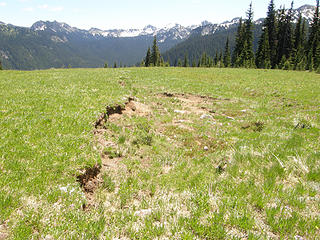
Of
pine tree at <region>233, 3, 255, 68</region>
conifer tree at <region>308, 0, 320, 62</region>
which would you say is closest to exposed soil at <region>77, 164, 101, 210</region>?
pine tree at <region>233, 3, 255, 68</region>

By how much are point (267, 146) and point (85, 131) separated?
8302 mm

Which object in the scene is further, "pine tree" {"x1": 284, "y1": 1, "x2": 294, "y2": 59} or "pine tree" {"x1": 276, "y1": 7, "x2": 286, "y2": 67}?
"pine tree" {"x1": 276, "y1": 7, "x2": 286, "y2": 67}

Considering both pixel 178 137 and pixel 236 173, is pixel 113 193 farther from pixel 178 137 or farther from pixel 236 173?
pixel 178 137

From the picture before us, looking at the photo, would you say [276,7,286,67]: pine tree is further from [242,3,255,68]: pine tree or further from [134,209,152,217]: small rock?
[134,209,152,217]: small rock

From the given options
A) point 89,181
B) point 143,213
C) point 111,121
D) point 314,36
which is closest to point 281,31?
point 314,36

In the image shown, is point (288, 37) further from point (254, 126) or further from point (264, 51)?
point (254, 126)

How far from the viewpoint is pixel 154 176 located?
755cm

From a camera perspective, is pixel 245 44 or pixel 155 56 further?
pixel 155 56

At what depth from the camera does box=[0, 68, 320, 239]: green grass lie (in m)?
4.56

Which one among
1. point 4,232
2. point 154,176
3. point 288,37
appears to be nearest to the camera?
point 4,232

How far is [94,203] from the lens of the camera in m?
5.85

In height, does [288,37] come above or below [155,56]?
above

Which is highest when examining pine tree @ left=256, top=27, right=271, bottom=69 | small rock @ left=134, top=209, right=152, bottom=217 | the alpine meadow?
pine tree @ left=256, top=27, right=271, bottom=69

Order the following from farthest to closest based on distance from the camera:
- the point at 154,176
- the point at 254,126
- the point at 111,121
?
the point at 254,126
the point at 111,121
the point at 154,176
